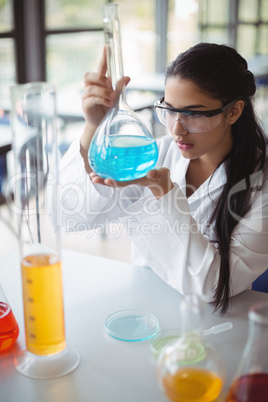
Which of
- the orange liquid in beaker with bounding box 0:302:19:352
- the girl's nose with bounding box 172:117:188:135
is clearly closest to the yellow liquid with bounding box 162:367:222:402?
the orange liquid in beaker with bounding box 0:302:19:352

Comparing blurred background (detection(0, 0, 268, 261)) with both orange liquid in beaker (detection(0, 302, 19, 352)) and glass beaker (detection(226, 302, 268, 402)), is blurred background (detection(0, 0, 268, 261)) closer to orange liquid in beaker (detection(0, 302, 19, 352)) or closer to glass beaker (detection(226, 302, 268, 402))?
orange liquid in beaker (detection(0, 302, 19, 352))

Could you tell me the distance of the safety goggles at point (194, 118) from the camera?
1.32 metres

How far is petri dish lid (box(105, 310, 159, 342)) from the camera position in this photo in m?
1.05

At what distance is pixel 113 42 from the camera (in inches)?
37.4

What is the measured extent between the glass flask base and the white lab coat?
33 centimetres

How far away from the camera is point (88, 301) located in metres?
1.21

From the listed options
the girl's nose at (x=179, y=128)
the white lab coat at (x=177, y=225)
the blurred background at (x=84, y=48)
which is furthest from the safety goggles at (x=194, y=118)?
the blurred background at (x=84, y=48)

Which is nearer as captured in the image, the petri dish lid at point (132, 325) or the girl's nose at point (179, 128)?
the petri dish lid at point (132, 325)

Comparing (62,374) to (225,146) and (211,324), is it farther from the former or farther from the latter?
(225,146)

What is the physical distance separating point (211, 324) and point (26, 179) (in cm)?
54

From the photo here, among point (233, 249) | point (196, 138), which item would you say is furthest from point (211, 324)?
point (196, 138)

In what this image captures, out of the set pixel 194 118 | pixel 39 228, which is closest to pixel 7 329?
pixel 39 228

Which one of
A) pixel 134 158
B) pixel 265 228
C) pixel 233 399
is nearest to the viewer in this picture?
pixel 233 399

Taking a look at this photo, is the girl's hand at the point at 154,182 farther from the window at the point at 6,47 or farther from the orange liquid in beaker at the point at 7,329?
the window at the point at 6,47
